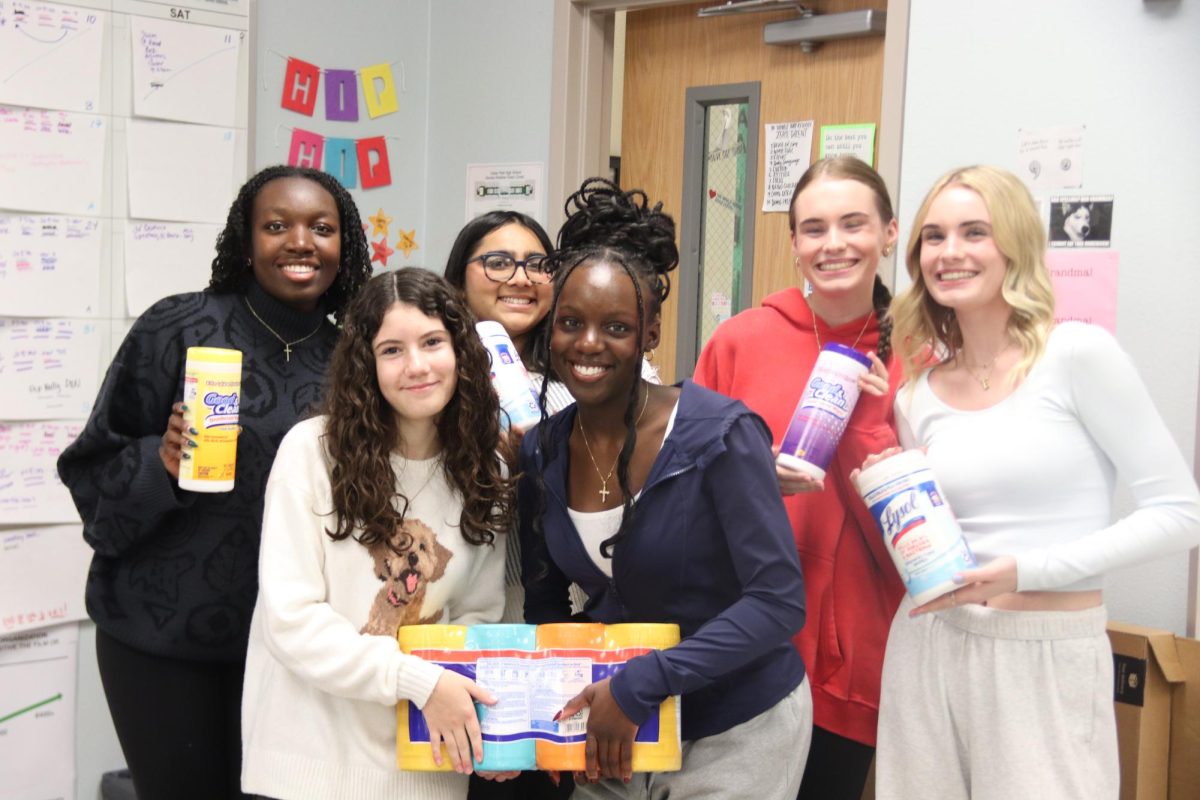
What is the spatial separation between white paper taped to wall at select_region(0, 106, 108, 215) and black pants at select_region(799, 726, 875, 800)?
212 centimetres

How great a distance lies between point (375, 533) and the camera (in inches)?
61.7

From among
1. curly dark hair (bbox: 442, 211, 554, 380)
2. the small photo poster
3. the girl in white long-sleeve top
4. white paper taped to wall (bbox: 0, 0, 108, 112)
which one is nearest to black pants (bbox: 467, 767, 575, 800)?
the girl in white long-sleeve top

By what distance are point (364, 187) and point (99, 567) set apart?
71.5 inches

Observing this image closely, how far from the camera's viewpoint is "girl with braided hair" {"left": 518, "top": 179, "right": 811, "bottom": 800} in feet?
4.66

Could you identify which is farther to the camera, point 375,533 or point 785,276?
point 785,276

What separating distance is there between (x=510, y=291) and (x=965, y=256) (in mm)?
795

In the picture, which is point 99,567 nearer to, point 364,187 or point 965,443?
point 965,443

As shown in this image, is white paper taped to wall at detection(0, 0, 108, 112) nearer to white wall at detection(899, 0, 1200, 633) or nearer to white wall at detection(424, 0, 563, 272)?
white wall at detection(424, 0, 563, 272)

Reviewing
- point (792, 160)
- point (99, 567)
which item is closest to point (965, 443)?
point (99, 567)

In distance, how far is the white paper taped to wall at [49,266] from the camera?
2.74m

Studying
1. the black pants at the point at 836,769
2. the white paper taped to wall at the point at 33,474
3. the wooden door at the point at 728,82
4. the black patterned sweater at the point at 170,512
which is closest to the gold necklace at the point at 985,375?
the black pants at the point at 836,769

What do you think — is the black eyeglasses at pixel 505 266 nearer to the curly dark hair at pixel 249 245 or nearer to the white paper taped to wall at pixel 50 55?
the curly dark hair at pixel 249 245

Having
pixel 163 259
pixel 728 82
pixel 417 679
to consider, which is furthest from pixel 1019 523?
pixel 163 259

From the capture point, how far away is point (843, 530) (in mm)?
1751
